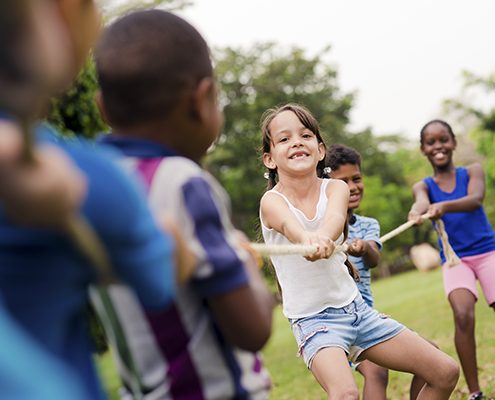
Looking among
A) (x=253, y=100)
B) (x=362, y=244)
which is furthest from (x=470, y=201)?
(x=253, y=100)

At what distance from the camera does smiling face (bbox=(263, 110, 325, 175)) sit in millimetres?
3922

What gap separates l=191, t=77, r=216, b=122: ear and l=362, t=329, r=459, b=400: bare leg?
7.06 feet

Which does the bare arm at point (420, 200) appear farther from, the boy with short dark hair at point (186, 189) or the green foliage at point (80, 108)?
the green foliage at point (80, 108)

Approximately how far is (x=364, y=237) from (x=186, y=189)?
3183 mm

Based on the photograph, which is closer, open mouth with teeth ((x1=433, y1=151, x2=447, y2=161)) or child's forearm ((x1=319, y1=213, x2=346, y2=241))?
child's forearm ((x1=319, y1=213, x2=346, y2=241))

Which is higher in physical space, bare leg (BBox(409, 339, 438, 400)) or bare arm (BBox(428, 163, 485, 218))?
bare arm (BBox(428, 163, 485, 218))

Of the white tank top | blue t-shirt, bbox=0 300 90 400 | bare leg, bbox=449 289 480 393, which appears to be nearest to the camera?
blue t-shirt, bbox=0 300 90 400

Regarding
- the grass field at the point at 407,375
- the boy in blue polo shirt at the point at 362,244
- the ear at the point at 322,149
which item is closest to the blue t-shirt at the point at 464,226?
the grass field at the point at 407,375

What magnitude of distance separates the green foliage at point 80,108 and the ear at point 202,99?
7140 millimetres

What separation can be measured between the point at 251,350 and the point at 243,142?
31118 millimetres

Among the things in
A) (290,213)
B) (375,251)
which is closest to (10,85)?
(290,213)

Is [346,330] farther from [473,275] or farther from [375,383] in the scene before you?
[473,275]

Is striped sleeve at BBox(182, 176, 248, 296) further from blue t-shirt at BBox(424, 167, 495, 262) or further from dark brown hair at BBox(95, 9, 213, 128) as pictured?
blue t-shirt at BBox(424, 167, 495, 262)

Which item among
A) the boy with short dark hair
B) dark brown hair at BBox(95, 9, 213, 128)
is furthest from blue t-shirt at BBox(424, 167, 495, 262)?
dark brown hair at BBox(95, 9, 213, 128)
